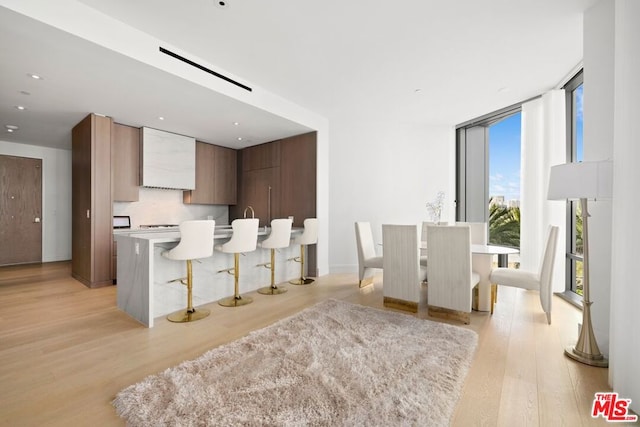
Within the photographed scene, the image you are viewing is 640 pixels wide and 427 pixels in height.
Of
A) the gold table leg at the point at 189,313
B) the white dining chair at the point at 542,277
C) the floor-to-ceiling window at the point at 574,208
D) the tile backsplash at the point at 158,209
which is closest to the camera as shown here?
the white dining chair at the point at 542,277

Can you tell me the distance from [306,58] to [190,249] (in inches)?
95.8

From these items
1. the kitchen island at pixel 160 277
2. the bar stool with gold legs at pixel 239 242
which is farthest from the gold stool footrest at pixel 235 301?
the kitchen island at pixel 160 277

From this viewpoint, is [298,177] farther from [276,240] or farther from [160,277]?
[160,277]

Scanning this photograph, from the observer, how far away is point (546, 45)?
2.91 meters

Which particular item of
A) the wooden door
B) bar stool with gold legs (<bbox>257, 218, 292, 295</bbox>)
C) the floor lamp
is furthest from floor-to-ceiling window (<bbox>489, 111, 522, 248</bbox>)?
the wooden door

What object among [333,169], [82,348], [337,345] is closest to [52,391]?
[82,348]

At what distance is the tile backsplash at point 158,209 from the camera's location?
17.4 ft

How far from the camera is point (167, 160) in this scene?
518 cm

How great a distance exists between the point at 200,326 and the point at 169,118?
3301 mm

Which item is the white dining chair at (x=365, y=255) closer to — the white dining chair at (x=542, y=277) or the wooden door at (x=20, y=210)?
the white dining chair at (x=542, y=277)

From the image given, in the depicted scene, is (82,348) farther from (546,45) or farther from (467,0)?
(546,45)

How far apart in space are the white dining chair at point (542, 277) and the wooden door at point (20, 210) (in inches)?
335

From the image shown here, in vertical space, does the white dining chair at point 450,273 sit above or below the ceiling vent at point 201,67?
below

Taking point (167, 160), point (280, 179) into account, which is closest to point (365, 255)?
point (280, 179)
